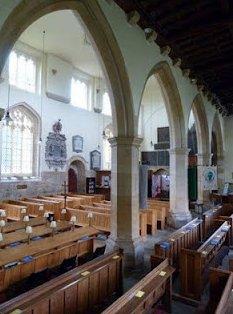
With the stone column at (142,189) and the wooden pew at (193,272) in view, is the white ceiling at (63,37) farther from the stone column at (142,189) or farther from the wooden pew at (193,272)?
the wooden pew at (193,272)

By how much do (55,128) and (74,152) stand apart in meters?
1.77

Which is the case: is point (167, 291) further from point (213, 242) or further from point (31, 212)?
point (31, 212)

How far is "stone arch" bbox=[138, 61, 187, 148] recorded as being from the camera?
27.9 ft

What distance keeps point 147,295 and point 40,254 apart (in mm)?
2545

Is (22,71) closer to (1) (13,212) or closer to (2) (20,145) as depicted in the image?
(2) (20,145)

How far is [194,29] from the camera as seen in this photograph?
6766mm

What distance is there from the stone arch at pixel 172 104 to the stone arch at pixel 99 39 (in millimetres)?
2285


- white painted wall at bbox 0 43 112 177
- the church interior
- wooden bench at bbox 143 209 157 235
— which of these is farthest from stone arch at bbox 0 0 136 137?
white painted wall at bbox 0 43 112 177

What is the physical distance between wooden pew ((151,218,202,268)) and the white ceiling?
7138mm

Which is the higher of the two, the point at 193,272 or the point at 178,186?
the point at 178,186

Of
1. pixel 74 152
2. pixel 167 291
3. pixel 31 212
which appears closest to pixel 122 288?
pixel 167 291

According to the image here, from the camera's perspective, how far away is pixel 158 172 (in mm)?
17250

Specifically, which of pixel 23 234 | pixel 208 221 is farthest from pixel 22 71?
pixel 208 221

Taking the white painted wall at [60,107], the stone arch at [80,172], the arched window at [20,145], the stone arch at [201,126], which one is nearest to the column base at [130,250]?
the arched window at [20,145]
